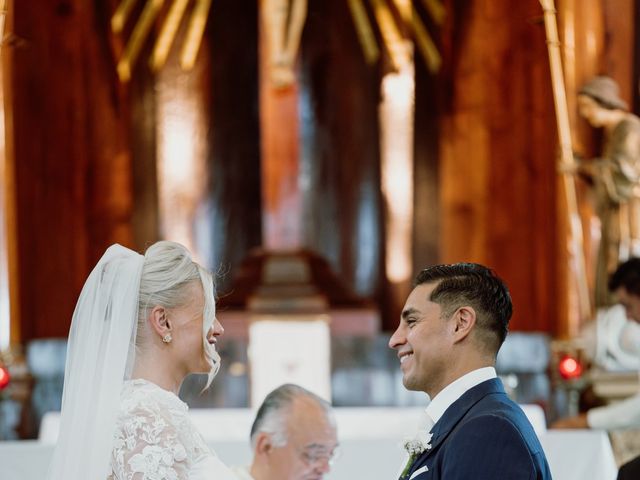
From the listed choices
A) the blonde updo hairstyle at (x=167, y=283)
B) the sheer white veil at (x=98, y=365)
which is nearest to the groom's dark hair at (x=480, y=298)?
the blonde updo hairstyle at (x=167, y=283)

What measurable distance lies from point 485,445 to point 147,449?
81cm

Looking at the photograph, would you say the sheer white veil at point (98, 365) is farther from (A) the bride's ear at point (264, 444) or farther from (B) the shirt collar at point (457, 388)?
(A) the bride's ear at point (264, 444)

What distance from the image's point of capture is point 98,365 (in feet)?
9.93

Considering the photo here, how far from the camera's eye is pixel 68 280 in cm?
920

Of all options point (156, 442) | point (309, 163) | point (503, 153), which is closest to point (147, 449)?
point (156, 442)

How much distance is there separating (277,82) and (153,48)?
1.46 m

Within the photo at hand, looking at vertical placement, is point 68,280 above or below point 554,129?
below

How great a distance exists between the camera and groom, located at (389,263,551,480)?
253 centimetres

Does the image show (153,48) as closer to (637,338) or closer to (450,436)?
(637,338)

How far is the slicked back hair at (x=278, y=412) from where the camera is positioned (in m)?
3.89

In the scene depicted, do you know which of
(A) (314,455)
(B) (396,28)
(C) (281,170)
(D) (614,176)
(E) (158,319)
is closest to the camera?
(E) (158,319)

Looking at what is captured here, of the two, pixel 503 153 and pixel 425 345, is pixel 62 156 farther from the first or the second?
pixel 425 345

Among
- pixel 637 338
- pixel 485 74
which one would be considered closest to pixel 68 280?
pixel 485 74

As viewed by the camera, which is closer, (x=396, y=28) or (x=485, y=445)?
(x=485, y=445)
